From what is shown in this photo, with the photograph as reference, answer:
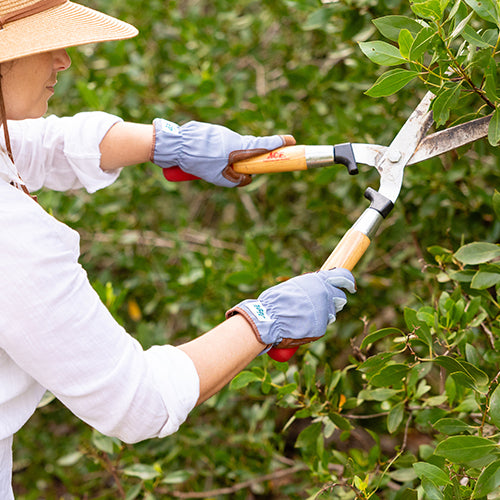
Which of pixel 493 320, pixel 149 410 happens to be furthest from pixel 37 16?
pixel 493 320

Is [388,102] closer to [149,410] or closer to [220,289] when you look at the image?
[220,289]

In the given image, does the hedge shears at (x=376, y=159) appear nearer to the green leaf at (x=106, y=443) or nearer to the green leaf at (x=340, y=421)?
the green leaf at (x=340, y=421)

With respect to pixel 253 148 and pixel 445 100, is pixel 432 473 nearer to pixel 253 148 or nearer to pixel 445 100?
pixel 445 100

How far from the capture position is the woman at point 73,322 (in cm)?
106

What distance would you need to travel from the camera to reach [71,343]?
1077mm

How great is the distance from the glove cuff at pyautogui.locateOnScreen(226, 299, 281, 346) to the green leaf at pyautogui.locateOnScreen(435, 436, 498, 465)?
0.37 meters

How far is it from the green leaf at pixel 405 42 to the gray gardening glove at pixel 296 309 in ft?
1.48

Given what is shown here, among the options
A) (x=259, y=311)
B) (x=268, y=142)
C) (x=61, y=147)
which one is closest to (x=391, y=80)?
(x=268, y=142)

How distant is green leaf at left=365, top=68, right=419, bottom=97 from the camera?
123 centimetres

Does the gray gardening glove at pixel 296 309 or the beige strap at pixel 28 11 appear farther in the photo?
the gray gardening glove at pixel 296 309

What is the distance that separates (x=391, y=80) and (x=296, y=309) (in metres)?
0.49

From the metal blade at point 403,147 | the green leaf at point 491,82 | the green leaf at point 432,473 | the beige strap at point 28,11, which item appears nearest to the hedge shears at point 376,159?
the metal blade at point 403,147

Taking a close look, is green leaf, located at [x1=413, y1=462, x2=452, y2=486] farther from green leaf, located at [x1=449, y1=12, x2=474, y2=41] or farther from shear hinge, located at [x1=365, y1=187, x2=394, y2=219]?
green leaf, located at [x1=449, y1=12, x2=474, y2=41]

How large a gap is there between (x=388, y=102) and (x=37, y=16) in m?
1.29
